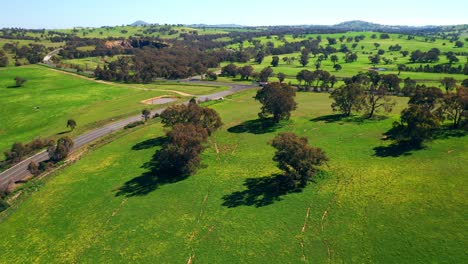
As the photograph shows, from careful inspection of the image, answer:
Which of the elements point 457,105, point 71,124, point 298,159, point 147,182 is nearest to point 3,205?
point 147,182

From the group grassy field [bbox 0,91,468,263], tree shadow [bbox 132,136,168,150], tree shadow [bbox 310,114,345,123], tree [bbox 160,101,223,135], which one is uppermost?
tree [bbox 160,101,223,135]

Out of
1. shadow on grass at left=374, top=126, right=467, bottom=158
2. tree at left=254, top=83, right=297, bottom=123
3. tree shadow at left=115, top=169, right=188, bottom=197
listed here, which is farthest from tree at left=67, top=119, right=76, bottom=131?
shadow on grass at left=374, top=126, right=467, bottom=158

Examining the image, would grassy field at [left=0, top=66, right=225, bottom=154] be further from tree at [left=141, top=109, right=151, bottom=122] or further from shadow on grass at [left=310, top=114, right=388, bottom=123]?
shadow on grass at [left=310, top=114, right=388, bottom=123]

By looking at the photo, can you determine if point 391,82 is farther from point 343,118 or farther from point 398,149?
point 398,149

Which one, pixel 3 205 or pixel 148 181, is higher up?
pixel 148 181

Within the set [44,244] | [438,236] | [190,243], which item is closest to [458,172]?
[438,236]
